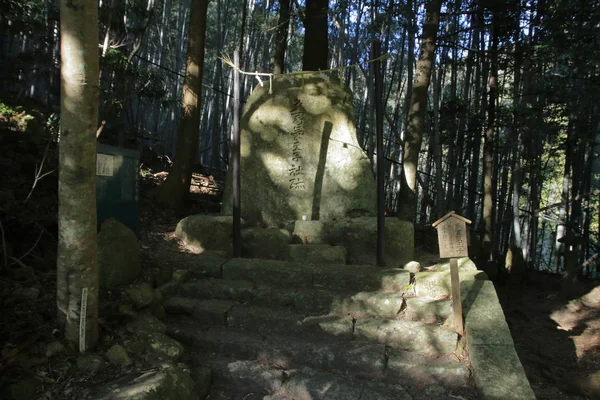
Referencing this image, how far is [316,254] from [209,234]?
1405 mm

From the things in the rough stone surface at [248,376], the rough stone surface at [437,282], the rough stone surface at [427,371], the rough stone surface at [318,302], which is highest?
the rough stone surface at [437,282]

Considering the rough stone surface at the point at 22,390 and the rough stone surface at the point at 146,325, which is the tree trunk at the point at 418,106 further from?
the rough stone surface at the point at 22,390

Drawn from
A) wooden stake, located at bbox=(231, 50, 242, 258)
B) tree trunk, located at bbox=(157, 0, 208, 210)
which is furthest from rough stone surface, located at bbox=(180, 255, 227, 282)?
tree trunk, located at bbox=(157, 0, 208, 210)

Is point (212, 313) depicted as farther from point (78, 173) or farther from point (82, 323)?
point (78, 173)

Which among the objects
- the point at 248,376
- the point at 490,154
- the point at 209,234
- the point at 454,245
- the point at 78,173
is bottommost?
the point at 248,376

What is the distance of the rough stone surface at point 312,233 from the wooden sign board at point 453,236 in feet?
6.30

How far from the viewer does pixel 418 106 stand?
6336 millimetres

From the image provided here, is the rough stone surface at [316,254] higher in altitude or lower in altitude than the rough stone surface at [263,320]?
higher

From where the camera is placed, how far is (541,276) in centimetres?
938

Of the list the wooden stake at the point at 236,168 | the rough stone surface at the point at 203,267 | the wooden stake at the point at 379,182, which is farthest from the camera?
the wooden stake at the point at 236,168

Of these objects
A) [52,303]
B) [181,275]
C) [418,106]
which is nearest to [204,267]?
[181,275]

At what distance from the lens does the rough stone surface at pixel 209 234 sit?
5.08m

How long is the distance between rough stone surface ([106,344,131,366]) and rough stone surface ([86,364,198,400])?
0.16 m

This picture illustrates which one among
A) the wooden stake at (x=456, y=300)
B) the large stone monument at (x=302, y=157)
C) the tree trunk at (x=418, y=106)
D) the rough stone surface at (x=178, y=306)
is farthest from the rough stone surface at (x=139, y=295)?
the tree trunk at (x=418, y=106)
